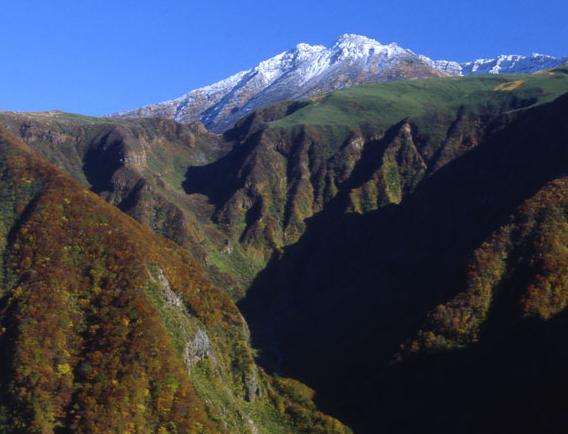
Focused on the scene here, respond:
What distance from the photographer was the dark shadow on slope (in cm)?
11181

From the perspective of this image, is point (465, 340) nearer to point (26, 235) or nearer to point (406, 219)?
point (406, 219)

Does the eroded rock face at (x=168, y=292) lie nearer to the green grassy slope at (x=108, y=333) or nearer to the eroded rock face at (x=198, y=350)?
the green grassy slope at (x=108, y=333)

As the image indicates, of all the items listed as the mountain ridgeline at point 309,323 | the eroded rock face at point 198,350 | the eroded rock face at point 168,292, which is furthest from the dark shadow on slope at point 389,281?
the eroded rock face at point 168,292

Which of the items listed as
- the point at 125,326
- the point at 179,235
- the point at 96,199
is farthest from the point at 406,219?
the point at 125,326

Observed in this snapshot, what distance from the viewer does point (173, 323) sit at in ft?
321

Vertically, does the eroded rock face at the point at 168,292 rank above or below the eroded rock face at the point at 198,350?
above

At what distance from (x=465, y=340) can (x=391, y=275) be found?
125ft

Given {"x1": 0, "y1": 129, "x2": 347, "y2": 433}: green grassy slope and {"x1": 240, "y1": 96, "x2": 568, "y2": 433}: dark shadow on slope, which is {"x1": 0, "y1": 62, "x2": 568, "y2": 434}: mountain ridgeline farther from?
{"x1": 240, "y1": 96, "x2": 568, "y2": 433}: dark shadow on slope

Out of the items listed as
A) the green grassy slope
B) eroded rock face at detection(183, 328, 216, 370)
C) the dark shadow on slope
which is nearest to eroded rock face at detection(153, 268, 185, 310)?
the green grassy slope

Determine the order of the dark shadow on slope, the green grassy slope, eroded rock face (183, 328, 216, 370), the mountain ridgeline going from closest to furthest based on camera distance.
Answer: the green grassy slope, the mountain ridgeline, eroded rock face (183, 328, 216, 370), the dark shadow on slope

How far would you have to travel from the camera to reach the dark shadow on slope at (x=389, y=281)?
112 metres

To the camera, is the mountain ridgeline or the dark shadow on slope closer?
the mountain ridgeline

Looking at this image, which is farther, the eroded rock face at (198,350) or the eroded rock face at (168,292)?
the eroded rock face at (168,292)

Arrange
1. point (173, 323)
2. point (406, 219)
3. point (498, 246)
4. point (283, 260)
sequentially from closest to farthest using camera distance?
point (173, 323)
point (498, 246)
point (406, 219)
point (283, 260)
